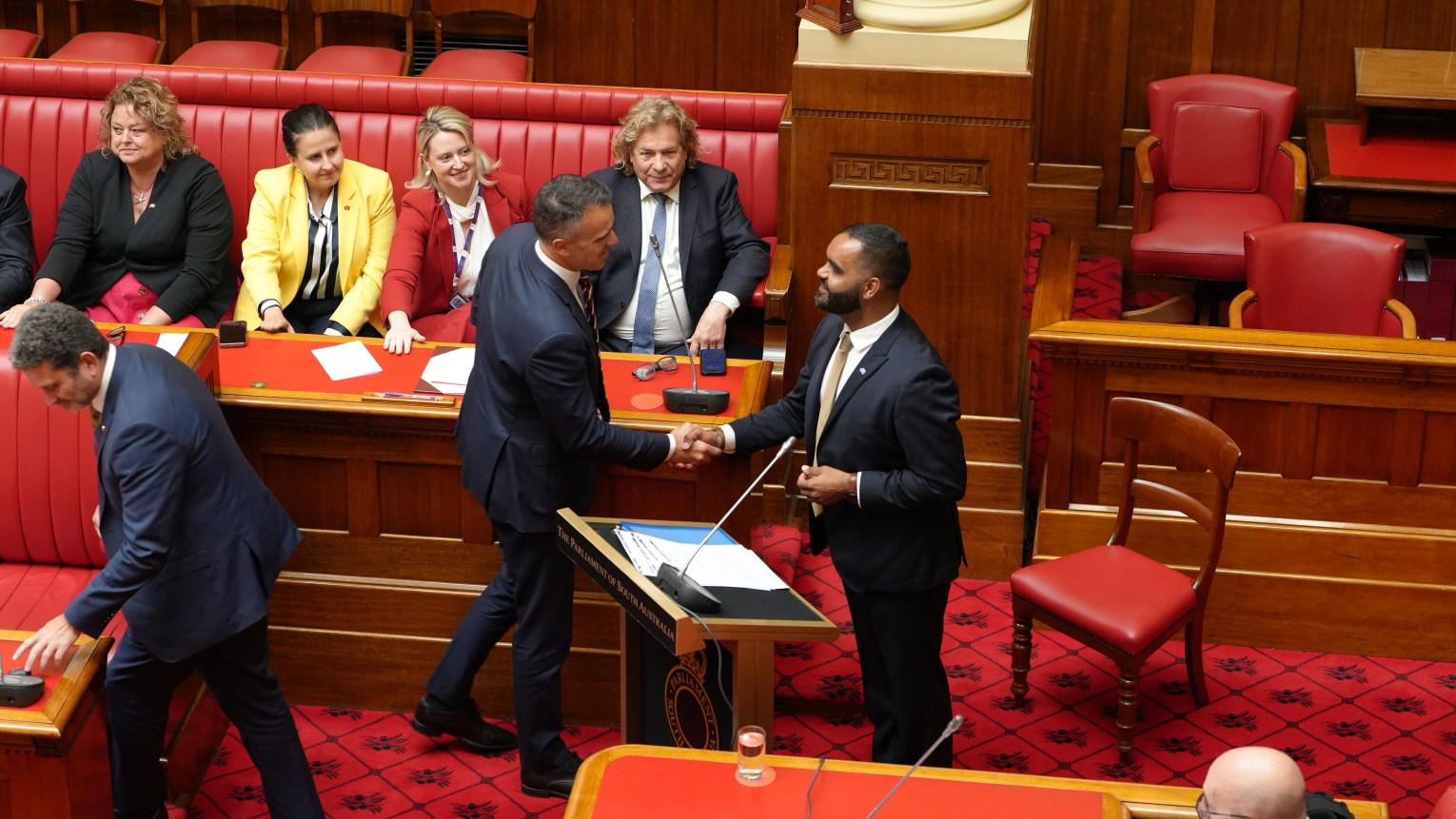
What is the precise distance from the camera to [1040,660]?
4395 mm

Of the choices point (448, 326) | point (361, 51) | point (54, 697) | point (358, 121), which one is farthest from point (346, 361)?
point (361, 51)

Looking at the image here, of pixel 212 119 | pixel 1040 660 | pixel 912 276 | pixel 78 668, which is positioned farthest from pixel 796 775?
pixel 212 119

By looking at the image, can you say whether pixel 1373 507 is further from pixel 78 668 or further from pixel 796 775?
pixel 78 668

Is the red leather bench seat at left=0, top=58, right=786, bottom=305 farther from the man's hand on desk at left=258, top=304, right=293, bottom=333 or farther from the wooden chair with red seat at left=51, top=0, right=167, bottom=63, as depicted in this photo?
the wooden chair with red seat at left=51, top=0, right=167, bottom=63

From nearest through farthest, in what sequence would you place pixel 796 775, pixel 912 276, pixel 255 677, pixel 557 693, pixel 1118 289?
1. pixel 796 775
2. pixel 255 677
3. pixel 557 693
4. pixel 912 276
5. pixel 1118 289

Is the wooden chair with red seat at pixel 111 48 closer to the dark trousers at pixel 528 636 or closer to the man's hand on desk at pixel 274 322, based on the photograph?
the man's hand on desk at pixel 274 322

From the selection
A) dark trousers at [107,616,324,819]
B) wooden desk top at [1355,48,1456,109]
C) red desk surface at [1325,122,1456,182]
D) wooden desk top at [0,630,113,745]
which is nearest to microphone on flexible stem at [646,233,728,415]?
dark trousers at [107,616,324,819]

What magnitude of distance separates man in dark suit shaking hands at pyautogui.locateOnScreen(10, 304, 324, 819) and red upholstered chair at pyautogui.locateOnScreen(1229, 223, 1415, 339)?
9.55ft

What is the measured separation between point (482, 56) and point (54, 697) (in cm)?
444

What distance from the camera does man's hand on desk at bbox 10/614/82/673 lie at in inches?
125

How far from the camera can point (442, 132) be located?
15.6ft

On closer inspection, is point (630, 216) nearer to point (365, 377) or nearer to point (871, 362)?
point (365, 377)

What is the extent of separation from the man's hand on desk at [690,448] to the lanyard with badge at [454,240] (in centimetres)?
151

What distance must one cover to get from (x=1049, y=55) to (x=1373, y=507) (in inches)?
121
